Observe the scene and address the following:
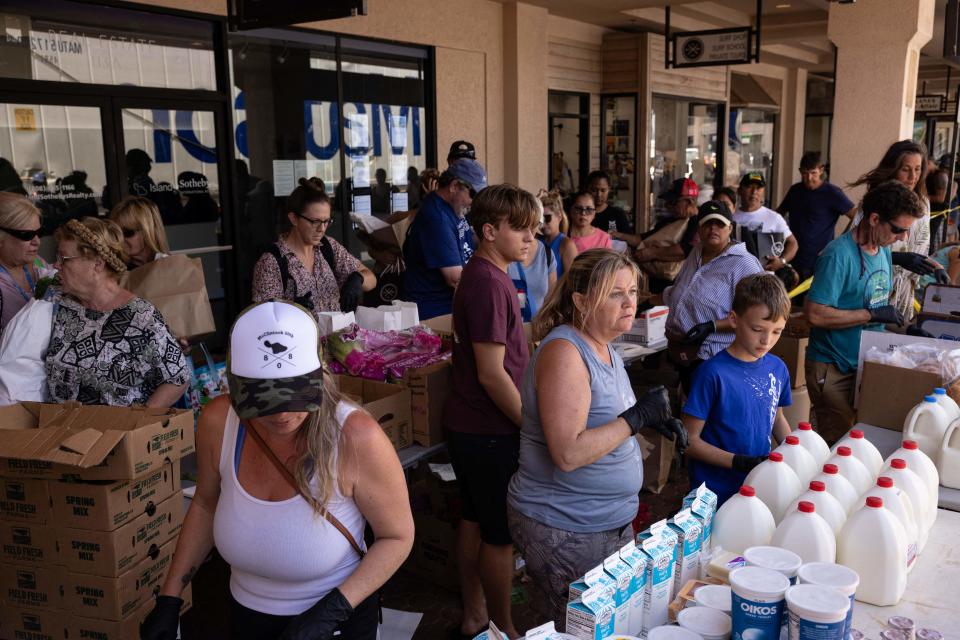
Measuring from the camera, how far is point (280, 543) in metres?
1.97

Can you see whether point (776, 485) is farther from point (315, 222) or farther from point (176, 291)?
point (176, 291)

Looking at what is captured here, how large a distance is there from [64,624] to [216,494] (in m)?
1.67

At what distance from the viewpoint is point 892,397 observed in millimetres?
3545

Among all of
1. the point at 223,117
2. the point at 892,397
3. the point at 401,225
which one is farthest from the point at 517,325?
the point at 223,117

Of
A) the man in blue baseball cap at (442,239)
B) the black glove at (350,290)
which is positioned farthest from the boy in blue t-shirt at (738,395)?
the black glove at (350,290)

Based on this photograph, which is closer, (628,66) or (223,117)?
(223,117)

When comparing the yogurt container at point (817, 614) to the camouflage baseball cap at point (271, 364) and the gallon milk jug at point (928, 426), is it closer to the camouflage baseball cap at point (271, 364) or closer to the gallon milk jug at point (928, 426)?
the camouflage baseball cap at point (271, 364)

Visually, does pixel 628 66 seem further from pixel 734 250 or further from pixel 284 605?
pixel 284 605

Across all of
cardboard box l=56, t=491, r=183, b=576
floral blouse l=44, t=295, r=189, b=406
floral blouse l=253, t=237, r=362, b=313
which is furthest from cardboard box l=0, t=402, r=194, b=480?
floral blouse l=253, t=237, r=362, b=313

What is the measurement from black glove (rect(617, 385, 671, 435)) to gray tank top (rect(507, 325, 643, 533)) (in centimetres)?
8

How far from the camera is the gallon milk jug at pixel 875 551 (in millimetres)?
2043

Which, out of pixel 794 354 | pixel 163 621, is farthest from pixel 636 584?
pixel 794 354

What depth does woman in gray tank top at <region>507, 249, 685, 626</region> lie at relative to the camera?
2439mm

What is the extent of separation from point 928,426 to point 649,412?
1.27 m
